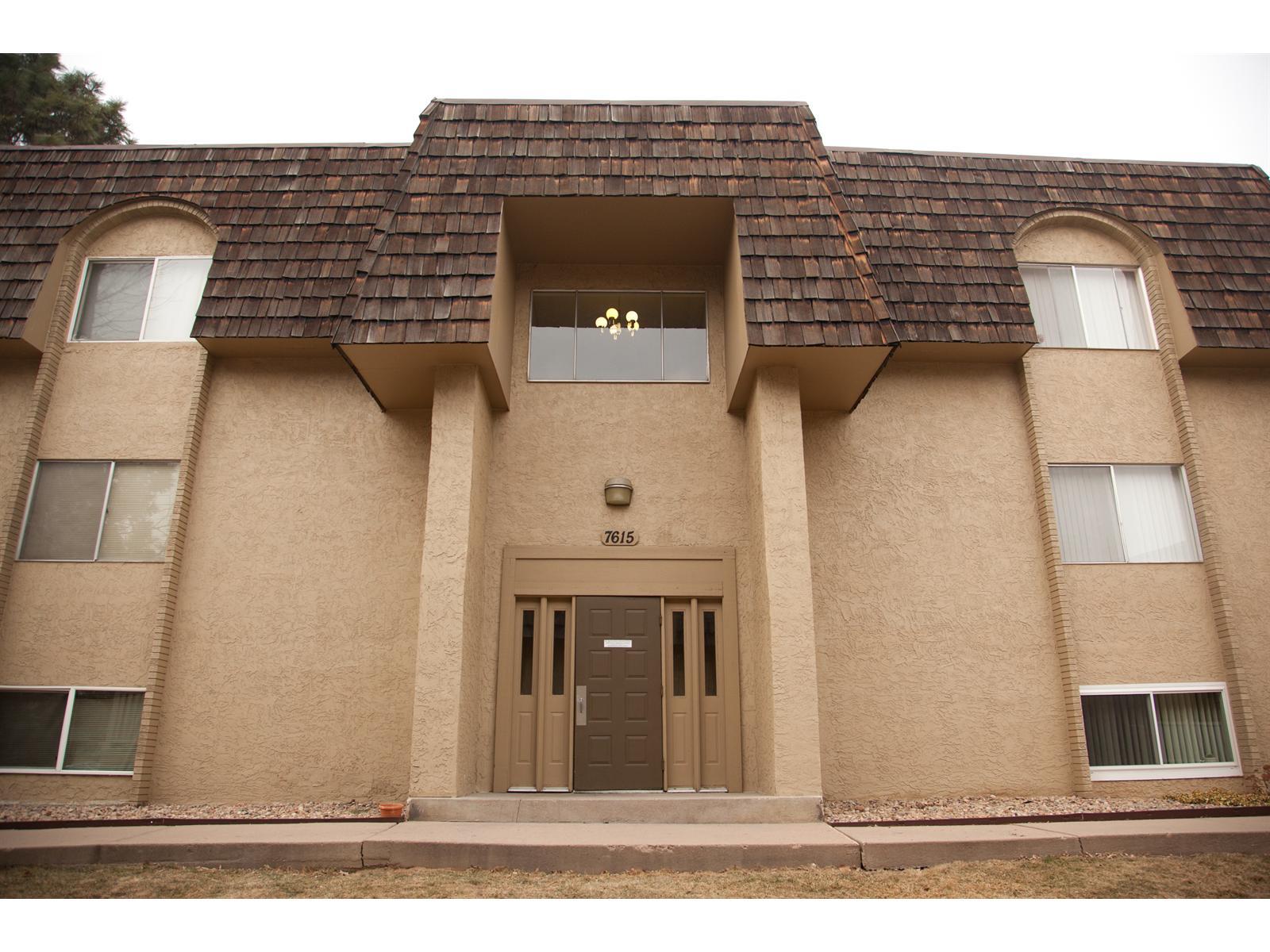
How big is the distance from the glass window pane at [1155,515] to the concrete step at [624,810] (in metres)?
5.28

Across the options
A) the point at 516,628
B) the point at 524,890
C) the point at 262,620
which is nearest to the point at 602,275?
the point at 516,628

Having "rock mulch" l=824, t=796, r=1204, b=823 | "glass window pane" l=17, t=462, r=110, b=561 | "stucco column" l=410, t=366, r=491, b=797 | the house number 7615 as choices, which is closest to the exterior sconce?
the house number 7615

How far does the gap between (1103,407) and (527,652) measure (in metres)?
7.51

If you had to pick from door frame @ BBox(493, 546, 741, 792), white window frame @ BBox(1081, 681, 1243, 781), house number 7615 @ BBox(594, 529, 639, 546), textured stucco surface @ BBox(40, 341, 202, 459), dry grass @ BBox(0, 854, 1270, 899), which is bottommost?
dry grass @ BBox(0, 854, 1270, 899)

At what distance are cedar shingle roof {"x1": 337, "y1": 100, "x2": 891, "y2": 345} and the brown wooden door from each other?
331 cm

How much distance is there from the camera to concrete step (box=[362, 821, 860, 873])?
18.8ft

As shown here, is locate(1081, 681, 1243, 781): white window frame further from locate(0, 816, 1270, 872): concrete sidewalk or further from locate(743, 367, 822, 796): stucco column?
locate(743, 367, 822, 796): stucco column

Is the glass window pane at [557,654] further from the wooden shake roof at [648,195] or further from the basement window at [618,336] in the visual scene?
the wooden shake roof at [648,195]

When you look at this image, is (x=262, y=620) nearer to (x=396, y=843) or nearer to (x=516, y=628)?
(x=516, y=628)

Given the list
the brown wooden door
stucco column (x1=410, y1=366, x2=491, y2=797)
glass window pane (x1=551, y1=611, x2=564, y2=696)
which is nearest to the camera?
stucco column (x1=410, y1=366, x2=491, y2=797)

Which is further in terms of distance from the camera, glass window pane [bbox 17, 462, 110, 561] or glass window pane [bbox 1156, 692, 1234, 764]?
glass window pane [bbox 17, 462, 110, 561]

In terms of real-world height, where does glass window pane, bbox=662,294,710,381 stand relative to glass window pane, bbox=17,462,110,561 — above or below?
above

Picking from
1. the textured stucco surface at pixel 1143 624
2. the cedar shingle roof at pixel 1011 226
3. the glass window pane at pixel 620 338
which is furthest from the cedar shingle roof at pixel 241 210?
the textured stucco surface at pixel 1143 624

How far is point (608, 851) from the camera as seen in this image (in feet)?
18.9
